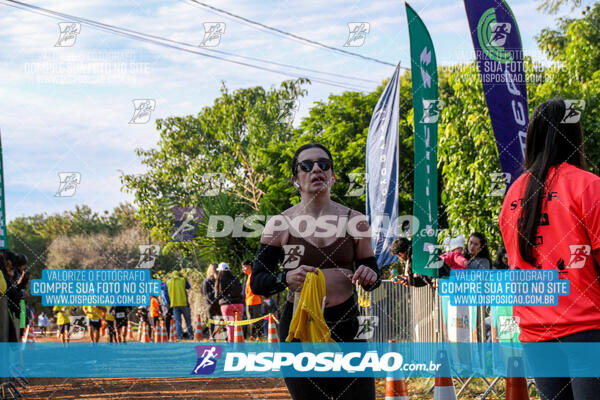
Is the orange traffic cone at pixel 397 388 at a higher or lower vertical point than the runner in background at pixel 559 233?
lower

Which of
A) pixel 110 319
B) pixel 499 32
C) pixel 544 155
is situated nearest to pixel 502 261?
pixel 499 32

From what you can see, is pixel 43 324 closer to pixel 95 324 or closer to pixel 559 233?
pixel 95 324

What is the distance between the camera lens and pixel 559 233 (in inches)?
104

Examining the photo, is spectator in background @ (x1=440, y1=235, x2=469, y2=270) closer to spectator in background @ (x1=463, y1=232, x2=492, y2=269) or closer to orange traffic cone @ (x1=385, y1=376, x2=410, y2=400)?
spectator in background @ (x1=463, y1=232, x2=492, y2=269)

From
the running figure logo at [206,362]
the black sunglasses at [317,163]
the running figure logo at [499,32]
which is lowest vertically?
the running figure logo at [206,362]

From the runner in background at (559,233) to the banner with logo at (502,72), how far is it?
4.04 m

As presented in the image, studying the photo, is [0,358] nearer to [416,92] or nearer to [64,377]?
[64,377]

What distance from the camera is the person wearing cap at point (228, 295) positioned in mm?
14125

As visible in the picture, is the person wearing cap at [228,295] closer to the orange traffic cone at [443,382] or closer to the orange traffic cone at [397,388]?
the orange traffic cone at [397,388]

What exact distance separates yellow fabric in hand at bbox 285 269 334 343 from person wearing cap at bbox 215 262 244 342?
11.0m

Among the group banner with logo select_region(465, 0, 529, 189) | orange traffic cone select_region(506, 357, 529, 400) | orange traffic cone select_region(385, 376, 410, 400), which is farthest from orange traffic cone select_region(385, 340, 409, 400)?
banner with logo select_region(465, 0, 529, 189)

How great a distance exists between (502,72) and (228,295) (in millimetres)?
8587

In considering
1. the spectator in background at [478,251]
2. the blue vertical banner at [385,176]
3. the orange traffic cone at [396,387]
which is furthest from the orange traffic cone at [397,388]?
the blue vertical banner at [385,176]

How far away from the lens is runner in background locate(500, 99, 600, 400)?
2541mm
